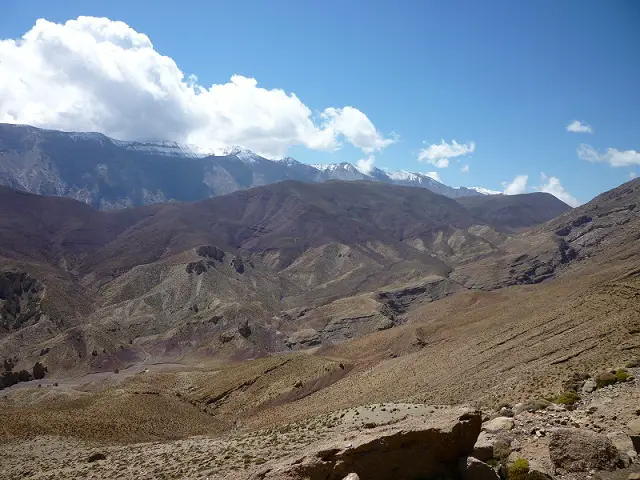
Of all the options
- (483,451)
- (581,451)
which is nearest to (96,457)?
(483,451)

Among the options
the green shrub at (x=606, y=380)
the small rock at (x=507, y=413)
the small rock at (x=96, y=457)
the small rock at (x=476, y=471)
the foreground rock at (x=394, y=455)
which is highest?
the foreground rock at (x=394, y=455)

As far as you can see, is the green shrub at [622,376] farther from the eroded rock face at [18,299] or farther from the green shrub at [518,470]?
the eroded rock face at [18,299]

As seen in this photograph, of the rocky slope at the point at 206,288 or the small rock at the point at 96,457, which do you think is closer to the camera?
the small rock at the point at 96,457

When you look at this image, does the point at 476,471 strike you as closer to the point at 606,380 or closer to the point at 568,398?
the point at 568,398

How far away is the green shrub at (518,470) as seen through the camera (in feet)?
44.0

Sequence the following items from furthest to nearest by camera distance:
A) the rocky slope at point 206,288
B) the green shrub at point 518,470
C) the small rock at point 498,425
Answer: the rocky slope at point 206,288 → the small rock at point 498,425 → the green shrub at point 518,470

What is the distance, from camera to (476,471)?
43.0 ft

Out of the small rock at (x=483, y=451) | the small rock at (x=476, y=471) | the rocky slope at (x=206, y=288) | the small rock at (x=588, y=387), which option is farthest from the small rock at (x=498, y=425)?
the rocky slope at (x=206, y=288)

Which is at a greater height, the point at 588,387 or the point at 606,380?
the point at 606,380

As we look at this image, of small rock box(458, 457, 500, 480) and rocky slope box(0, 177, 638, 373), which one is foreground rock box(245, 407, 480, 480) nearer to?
small rock box(458, 457, 500, 480)

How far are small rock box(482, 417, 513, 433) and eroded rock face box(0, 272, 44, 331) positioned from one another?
123 m

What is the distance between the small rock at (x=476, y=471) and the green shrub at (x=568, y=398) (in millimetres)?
9243

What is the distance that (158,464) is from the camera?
24703 mm

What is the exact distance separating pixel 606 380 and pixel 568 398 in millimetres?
2805
